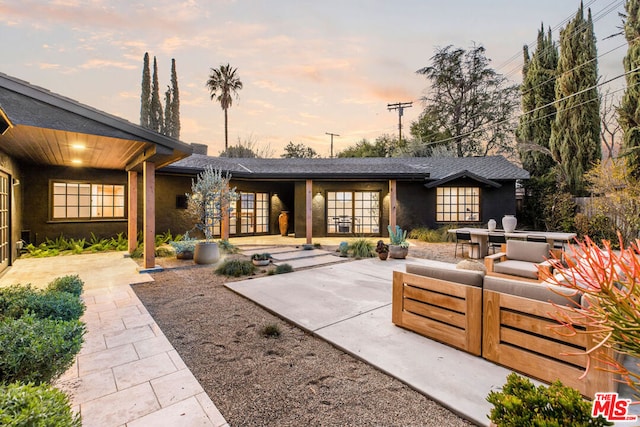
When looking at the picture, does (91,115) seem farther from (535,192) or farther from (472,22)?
(535,192)

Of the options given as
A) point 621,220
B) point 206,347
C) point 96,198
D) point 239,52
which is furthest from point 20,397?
point 621,220

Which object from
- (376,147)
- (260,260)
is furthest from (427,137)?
(260,260)

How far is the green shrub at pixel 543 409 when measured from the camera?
1.19m

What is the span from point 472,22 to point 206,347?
1269 cm

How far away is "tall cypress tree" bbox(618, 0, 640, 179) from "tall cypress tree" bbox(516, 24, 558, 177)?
4305 mm

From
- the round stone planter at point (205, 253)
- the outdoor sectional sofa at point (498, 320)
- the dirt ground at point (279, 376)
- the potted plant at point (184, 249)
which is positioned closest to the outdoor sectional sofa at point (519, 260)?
the outdoor sectional sofa at point (498, 320)

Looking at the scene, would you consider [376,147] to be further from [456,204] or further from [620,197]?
[620,197]

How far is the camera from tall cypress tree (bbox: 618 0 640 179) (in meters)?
9.41

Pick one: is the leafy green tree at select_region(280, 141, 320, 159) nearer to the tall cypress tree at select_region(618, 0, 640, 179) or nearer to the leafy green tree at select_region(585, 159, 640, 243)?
the tall cypress tree at select_region(618, 0, 640, 179)

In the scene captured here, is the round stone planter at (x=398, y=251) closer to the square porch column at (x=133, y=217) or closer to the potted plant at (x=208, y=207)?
the potted plant at (x=208, y=207)

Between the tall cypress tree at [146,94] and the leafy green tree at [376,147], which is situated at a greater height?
the tall cypress tree at [146,94]

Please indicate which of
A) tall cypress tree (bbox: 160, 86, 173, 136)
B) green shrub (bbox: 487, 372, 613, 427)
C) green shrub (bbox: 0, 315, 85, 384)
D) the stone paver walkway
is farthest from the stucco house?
tall cypress tree (bbox: 160, 86, 173, 136)

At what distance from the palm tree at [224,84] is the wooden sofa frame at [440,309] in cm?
2368

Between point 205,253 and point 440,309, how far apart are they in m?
5.54
